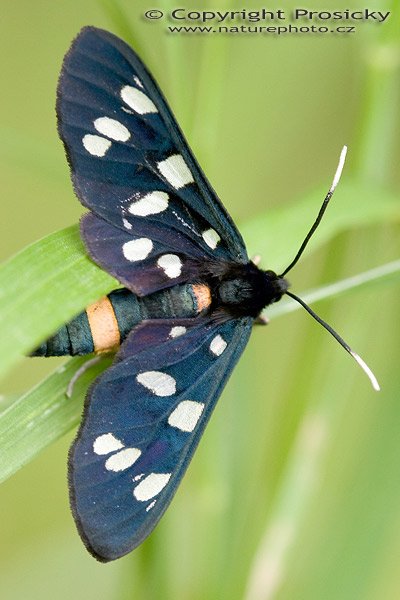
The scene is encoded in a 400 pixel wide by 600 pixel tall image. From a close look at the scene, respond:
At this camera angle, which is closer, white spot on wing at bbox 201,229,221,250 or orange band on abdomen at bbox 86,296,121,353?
orange band on abdomen at bbox 86,296,121,353

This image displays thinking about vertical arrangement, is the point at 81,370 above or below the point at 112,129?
below

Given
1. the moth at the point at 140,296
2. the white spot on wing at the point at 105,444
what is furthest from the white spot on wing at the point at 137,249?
the white spot on wing at the point at 105,444

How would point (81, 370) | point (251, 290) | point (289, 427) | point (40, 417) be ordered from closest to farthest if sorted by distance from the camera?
point (40, 417) < point (81, 370) < point (251, 290) < point (289, 427)

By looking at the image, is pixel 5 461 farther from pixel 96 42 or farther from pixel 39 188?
pixel 39 188

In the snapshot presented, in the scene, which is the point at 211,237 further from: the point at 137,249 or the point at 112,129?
the point at 112,129

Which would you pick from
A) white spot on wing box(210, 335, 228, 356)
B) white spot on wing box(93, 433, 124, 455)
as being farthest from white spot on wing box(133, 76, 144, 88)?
white spot on wing box(93, 433, 124, 455)

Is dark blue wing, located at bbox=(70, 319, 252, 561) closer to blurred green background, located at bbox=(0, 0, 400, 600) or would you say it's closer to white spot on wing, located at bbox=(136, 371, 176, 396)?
white spot on wing, located at bbox=(136, 371, 176, 396)

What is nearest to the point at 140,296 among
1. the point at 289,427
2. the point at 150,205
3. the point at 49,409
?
the point at 150,205

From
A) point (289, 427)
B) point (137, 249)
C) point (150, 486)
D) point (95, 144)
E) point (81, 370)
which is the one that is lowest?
point (289, 427)

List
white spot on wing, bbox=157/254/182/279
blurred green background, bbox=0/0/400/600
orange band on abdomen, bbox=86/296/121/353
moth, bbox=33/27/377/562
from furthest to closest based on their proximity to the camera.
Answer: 1. blurred green background, bbox=0/0/400/600
2. white spot on wing, bbox=157/254/182/279
3. orange band on abdomen, bbox=86/296/121/353
4. moth, bbox=33/27/377/562
